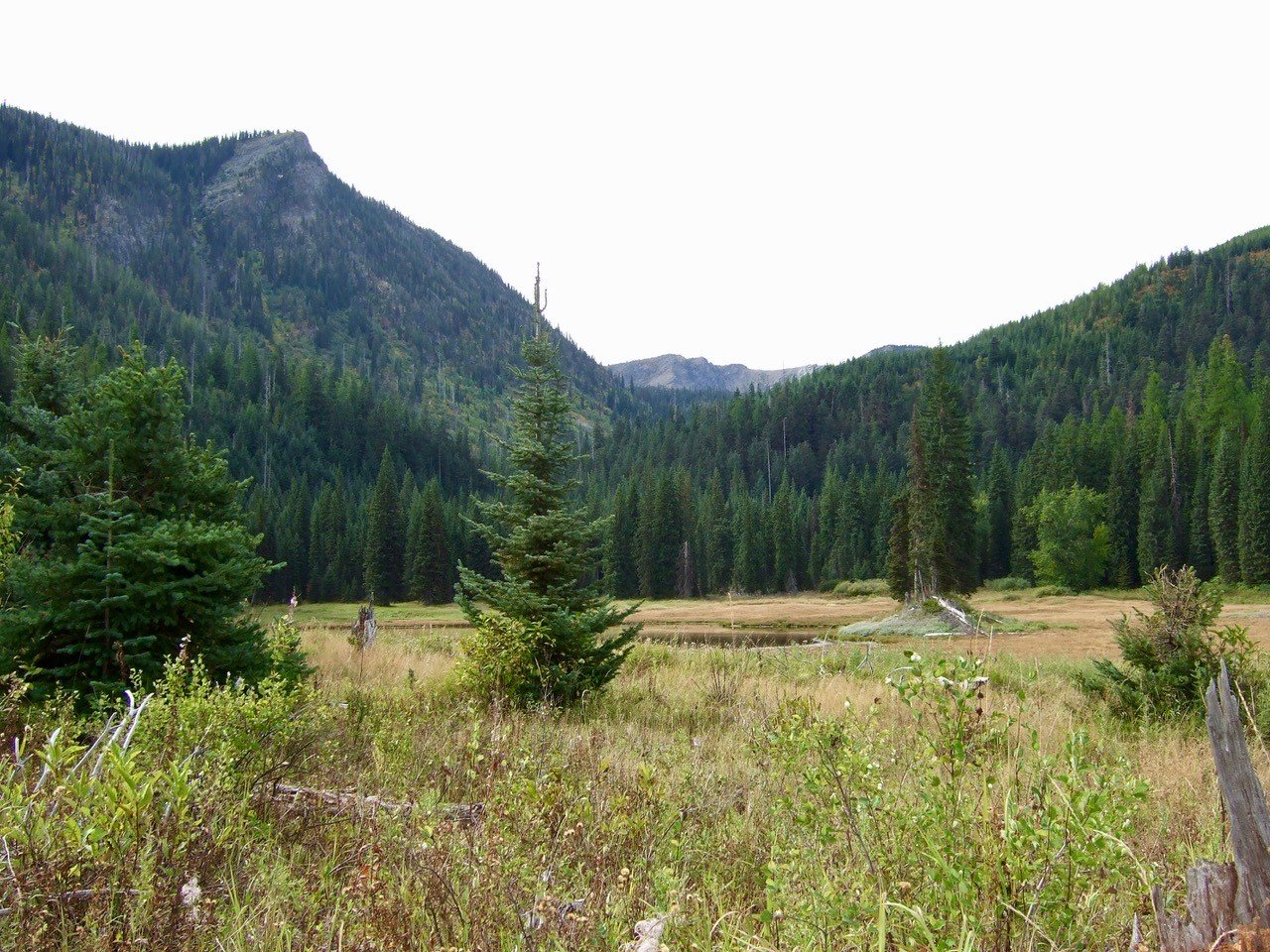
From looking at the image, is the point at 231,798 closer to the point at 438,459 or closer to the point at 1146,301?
the point at 438,459

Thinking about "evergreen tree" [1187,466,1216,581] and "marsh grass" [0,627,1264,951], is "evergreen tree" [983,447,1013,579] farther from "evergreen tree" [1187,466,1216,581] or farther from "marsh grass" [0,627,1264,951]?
"marsh grass" [0,627,1264,951]

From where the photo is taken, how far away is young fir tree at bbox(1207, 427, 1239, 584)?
56125 millimetres

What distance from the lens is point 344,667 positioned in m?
12.6

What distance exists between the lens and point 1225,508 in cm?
5716

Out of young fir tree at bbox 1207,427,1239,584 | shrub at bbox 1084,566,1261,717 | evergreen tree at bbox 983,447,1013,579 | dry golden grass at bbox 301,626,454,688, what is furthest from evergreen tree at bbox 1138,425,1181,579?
dry golden grass at bbox 301,626,454,688

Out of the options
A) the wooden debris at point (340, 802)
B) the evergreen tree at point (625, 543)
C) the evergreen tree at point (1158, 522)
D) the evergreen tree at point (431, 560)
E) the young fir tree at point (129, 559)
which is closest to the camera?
the wooden debris at point (340, 802)

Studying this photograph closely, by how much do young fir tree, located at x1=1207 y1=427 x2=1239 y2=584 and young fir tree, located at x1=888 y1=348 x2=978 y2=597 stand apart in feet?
91.6

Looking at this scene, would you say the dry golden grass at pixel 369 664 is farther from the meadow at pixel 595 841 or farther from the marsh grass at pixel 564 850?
the marsh grass at pixel 564 850

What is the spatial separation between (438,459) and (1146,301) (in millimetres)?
136788

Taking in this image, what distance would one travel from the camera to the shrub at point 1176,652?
338 inches

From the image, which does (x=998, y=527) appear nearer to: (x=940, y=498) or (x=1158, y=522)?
(x=1158, y=522)

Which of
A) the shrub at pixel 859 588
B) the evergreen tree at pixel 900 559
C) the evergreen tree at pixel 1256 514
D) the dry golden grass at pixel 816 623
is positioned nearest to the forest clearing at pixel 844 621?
the dry golden grass at pixel 816 623

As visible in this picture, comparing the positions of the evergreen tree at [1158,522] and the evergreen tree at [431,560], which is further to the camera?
the evergreen tree at [431,560]

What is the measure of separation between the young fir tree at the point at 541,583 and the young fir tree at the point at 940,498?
→ 33026 mm
